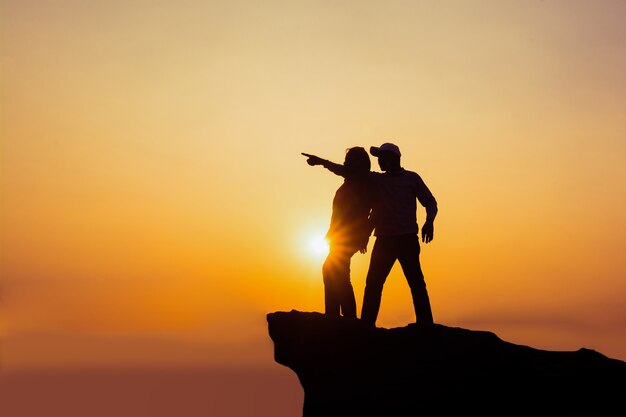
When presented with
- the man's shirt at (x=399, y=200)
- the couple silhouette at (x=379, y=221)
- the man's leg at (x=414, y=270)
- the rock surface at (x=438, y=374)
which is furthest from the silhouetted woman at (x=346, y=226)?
the man's leg at (x=414, y=270)

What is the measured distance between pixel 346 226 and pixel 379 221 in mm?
681

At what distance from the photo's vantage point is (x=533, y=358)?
48.7 ft

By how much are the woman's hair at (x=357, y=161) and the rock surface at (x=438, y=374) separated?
258 centimetres

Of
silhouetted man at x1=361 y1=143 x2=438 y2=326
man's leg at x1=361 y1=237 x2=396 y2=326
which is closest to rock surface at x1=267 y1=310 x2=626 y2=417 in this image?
man's leg at x1=361 y1=237 x2=396 y2=326

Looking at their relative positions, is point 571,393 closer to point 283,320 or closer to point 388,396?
point 388,396

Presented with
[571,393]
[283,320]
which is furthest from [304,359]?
[571,393]

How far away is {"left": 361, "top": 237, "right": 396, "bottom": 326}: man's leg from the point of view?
48.4 feet

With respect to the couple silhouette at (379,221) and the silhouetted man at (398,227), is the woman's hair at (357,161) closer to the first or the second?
the couple silhouette at (379,221)

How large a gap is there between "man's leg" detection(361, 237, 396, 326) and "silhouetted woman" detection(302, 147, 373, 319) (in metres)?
0.51

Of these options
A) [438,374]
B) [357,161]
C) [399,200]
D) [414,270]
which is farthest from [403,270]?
[357,161]

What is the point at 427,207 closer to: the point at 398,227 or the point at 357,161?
the point at 398,227

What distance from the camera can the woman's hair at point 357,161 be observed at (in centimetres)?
1493

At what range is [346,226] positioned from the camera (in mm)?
15336

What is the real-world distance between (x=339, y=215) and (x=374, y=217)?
2.12 feet
